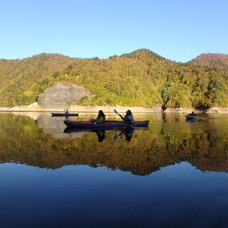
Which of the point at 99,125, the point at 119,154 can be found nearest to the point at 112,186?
the point at 119,154

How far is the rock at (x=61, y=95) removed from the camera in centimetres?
19300

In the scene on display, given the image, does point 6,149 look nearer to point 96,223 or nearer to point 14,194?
point 14,194

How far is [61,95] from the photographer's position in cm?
19450

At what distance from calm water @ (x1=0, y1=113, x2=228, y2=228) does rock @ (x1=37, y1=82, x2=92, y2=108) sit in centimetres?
16231

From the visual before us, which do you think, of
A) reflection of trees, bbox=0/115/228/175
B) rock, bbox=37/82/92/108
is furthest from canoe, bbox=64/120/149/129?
rock, bbox=37/82/92/108

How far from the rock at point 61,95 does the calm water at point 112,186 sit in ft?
533

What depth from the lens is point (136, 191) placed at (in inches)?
686

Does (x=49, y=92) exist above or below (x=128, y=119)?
above

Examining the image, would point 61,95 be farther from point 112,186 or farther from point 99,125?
point 112,186

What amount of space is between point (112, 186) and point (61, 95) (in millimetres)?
180262

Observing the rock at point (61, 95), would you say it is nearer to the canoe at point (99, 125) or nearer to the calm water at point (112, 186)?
the canoe at point (99, 125)

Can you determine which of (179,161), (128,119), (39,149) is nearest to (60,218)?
(179,161)

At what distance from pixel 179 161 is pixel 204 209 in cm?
1300

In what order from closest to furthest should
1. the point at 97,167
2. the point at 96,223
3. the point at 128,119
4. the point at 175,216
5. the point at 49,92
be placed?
the point at 96,223
the point at 175,216
the point at 97,167
the point at 128,119
the point at 49,92
